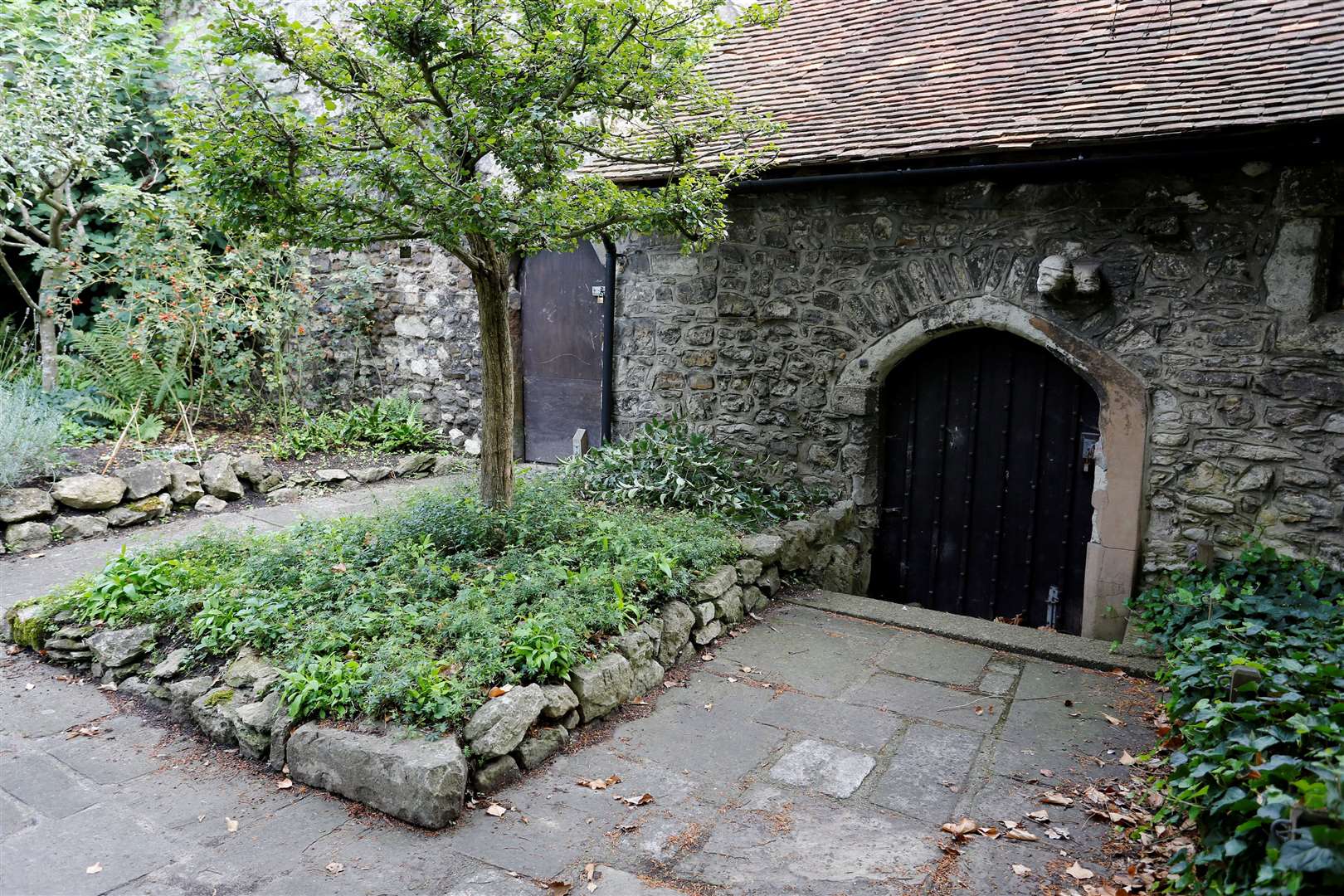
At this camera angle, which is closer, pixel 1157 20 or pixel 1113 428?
pixel 1113 428

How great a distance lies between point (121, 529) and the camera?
6.06m

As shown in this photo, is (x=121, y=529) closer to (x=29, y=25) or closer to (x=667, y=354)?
(x=667, y=354)

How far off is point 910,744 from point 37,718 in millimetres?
3693

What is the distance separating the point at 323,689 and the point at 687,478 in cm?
312

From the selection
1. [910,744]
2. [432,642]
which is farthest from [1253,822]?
[432,642]

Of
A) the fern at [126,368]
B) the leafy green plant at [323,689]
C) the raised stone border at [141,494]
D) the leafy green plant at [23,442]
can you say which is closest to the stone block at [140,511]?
the raised stone border at [141,494]

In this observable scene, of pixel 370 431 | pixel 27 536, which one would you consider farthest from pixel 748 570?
pixel 370 431

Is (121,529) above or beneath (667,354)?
beneath

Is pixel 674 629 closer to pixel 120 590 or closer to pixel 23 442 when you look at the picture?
pixel 120 590

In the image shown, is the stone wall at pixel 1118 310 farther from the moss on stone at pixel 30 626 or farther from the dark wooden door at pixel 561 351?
the moss on stone at pixel 30 626

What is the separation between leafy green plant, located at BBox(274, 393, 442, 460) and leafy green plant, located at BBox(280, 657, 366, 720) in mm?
4908

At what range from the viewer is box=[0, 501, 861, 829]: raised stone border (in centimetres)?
301

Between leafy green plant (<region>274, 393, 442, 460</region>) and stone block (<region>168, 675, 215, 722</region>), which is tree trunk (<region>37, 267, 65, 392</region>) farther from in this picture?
stone block (<region>168, 675, 215, 722</region>)

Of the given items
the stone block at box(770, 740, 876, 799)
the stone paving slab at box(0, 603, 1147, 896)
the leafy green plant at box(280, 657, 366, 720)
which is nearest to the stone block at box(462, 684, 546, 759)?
the stone paving slab at box(0, 603, 1147, 896)
